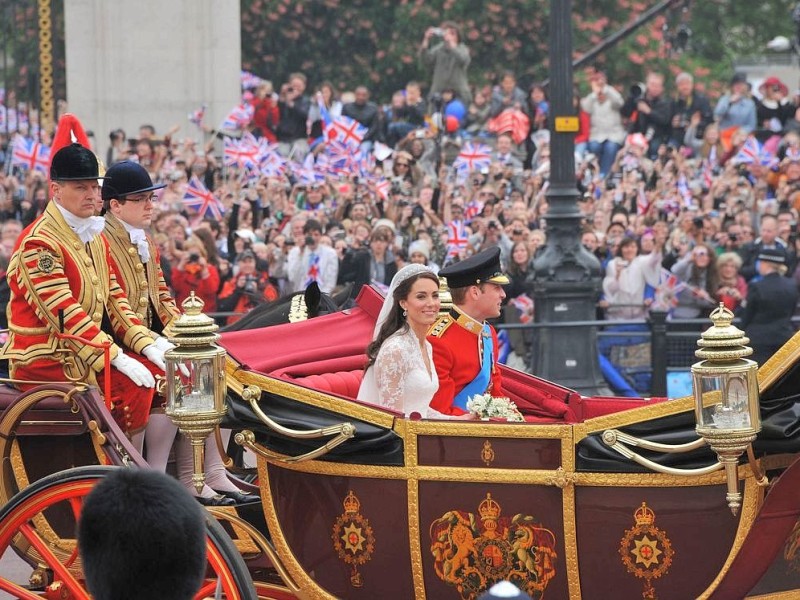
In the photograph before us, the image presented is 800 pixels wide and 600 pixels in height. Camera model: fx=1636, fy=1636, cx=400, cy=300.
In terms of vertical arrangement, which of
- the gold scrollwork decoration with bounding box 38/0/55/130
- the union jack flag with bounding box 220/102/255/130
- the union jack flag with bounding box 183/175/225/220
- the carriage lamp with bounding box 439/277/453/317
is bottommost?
the carriage lamp with bounding box 439/277/453/317

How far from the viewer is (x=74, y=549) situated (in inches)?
250

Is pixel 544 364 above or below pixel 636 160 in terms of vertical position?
below

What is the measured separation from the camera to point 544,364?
1282cm

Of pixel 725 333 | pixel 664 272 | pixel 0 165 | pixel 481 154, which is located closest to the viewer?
pixel 725 333

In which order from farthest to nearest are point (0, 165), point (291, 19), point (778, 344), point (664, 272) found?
point (291, 19), point (0, 165), point (664, 272), point (778, 344)

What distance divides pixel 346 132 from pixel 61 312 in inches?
441

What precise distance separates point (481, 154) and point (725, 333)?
12030 millimetres

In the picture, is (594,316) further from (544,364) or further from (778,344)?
(778,344)

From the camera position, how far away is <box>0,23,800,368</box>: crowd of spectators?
13625 millimetres

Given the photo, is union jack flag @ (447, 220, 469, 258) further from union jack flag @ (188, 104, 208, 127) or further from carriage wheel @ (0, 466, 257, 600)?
carriage wheel @ (0, 466, 257, 600)

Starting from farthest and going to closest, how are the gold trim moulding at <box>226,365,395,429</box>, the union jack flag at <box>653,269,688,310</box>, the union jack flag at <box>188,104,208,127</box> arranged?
1. the union jack flag at <box>188,104,208,127</box>
2. the union jack flag at <box>653,269,688,310</box>
3. the gold trim moulding at <box>226,365,395,429</box>

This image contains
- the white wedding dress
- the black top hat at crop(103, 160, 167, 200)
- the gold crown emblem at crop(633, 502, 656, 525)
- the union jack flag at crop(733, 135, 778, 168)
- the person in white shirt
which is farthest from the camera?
the union jack flag at crop(733, 135, 778, 168)

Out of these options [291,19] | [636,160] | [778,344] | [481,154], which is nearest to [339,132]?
[481,154]

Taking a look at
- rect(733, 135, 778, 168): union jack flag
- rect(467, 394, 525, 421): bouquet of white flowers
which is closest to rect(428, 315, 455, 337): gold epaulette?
rect(467, 394, 525, 421): bouquet of white flowers
